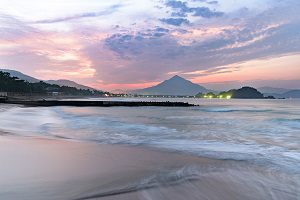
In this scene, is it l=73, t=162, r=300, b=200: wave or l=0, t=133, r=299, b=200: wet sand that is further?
l=73, t=162, r=300, b=200: wave

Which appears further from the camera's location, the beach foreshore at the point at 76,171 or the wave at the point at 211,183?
the wave at the point at 211,183

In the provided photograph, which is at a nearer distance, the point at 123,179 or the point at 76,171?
the point at 123,179

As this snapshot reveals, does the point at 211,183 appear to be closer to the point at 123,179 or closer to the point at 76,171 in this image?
the point at 123,179

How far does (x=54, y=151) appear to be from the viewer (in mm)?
7539

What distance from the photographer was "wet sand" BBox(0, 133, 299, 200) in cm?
416

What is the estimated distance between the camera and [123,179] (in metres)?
4.98

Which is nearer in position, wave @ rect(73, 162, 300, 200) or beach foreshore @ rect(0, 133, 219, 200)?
beach foreshore @ rect(0, 133, 219, 200)

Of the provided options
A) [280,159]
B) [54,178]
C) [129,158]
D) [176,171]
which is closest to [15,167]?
[54,178]

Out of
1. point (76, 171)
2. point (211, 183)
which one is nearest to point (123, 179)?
point (76, 171)

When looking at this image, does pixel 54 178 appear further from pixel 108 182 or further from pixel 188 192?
pixel 188 192

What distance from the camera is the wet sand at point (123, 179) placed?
4160mm

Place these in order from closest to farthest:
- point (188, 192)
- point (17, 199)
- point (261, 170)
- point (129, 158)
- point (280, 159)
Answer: point (17, 199), point (188, 192), point (261, 170), point (129, 158), point (280, 159)

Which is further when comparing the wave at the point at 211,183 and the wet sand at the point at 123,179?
the wave at the point at 211,183

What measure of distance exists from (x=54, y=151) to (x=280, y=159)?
7680 millimetres
